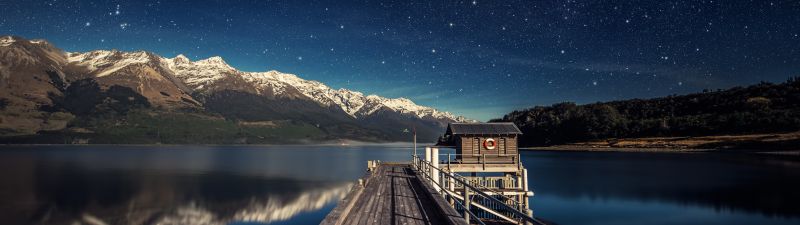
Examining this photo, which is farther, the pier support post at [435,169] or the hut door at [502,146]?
the hut door at [502,146]

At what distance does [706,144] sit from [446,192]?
14238 centimetres

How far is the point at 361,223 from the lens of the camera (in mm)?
15609

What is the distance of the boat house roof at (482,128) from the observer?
44.7m

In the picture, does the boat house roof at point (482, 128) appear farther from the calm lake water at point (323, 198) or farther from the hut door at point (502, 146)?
the calm lake water at point (323, 198)

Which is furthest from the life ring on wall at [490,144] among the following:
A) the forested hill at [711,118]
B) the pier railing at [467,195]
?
the forested hill at [711,118]

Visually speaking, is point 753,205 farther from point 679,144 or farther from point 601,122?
point 601,122

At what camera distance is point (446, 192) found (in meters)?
24.2

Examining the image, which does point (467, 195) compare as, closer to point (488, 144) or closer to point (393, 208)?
Result: point (393, 208)

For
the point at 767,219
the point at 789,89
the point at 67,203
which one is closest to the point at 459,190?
the point at 767,219

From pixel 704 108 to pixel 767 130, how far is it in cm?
5567

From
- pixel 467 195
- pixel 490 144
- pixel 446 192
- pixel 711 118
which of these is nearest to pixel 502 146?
pixel 490 144

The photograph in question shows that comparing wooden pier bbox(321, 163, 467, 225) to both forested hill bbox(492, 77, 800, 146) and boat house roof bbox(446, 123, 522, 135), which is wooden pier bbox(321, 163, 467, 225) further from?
forested hill bbox(492, 77, 800, 146)

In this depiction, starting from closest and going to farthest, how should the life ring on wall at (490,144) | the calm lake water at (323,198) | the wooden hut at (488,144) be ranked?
the calm lake water at (323,198) < the wooden hut at (488,144) < the life ring on wall at (490,144)

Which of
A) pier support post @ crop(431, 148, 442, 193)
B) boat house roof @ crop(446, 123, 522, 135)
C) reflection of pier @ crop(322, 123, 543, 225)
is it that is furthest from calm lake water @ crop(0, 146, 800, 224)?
pier support post @ crop(431, 148, 442, 193)
